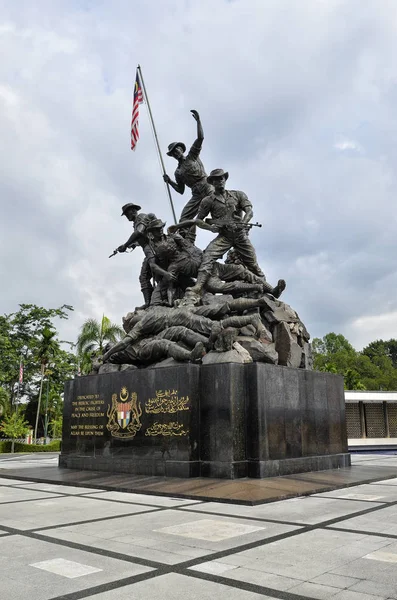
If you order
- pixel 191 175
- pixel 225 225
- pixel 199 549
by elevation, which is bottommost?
pixel 199 549

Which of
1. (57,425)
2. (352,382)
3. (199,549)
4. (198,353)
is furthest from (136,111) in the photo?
(352,382)

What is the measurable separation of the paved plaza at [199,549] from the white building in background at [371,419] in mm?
22595

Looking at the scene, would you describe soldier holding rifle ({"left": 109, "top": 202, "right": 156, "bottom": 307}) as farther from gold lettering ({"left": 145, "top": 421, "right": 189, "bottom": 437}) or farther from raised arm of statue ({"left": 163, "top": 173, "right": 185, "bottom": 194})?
gold lettering ({"left": 145, "top": 421, "right": 189, "bottom": 437})

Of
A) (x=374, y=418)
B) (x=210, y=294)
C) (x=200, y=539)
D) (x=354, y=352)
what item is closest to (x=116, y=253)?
(x=210, y=294)

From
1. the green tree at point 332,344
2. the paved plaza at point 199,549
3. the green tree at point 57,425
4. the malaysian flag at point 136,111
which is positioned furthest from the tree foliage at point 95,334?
the green tree at point 332,344

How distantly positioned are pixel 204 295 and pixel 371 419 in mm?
21782

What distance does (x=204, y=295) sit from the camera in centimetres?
1177

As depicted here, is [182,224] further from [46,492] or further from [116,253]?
[46,492]

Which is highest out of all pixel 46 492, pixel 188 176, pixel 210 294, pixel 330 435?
pixel 188 176

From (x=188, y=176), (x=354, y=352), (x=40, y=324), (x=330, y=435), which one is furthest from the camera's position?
(x=354, y=352)

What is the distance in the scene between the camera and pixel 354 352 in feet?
202

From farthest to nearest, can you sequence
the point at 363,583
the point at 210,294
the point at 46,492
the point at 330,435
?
1. the point at 210,294
2. the point at 330,435
3. the point at 46,492
4. the point at 363,583

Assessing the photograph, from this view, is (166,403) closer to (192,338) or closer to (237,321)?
(192,338)

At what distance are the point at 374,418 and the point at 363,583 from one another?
2870cm
